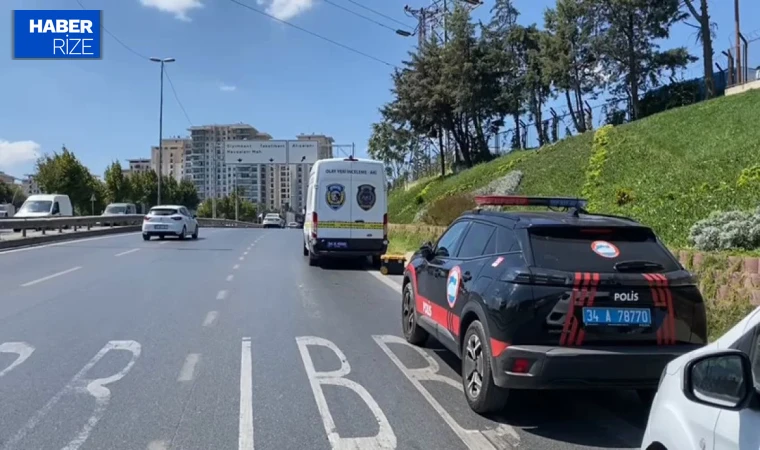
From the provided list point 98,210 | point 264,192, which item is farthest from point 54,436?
point 264,192

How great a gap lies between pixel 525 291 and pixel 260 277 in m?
11.4


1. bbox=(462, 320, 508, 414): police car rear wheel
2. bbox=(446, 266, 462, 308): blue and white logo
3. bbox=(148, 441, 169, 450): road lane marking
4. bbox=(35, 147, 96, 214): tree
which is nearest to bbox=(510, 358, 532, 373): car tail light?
bbox=(462, 320, 508, 414): police car rear wheel

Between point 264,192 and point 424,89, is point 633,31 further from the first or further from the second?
point 264,192

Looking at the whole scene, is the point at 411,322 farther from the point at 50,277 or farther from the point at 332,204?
the point at 332,204

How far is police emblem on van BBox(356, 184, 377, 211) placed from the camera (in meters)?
18.9

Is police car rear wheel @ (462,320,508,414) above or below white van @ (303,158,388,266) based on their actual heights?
below

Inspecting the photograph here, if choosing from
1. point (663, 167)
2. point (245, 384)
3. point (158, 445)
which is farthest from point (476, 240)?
point (663, 167)

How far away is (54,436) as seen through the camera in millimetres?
5141

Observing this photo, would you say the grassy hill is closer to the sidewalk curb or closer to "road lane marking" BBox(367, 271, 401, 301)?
"road lane marking" BBox(367, 271, 401, 301)

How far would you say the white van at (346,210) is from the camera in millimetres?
18828

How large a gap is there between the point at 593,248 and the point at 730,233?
510 cm

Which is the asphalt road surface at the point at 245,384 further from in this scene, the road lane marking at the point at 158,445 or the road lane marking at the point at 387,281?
the road lane marking at the point at 387,281

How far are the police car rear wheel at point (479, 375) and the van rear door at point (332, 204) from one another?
42.1 ft

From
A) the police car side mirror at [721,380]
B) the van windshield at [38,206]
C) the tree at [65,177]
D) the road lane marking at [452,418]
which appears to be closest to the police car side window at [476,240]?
the road lane marking at [452,418]
